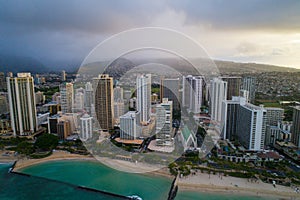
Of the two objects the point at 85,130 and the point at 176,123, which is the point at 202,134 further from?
the point at 85,130

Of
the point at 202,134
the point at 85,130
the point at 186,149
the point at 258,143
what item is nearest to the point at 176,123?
the point at 202,134

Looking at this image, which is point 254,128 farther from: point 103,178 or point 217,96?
point 103,178

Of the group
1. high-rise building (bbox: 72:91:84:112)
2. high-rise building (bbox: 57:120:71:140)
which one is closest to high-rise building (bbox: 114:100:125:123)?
high-rise building (bbox: 72:91:84:112)

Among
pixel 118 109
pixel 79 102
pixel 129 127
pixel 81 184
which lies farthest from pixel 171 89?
pixel 81 184

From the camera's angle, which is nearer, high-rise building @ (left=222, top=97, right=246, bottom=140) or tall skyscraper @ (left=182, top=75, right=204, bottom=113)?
high-rise building @ (left=222, top=97, right=246, bottom=140)

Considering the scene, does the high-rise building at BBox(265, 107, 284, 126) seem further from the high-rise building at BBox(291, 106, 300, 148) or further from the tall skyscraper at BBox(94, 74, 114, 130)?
the tall skyscraper at BBox(94, 74, 114, 130)

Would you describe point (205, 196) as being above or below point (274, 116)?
below
